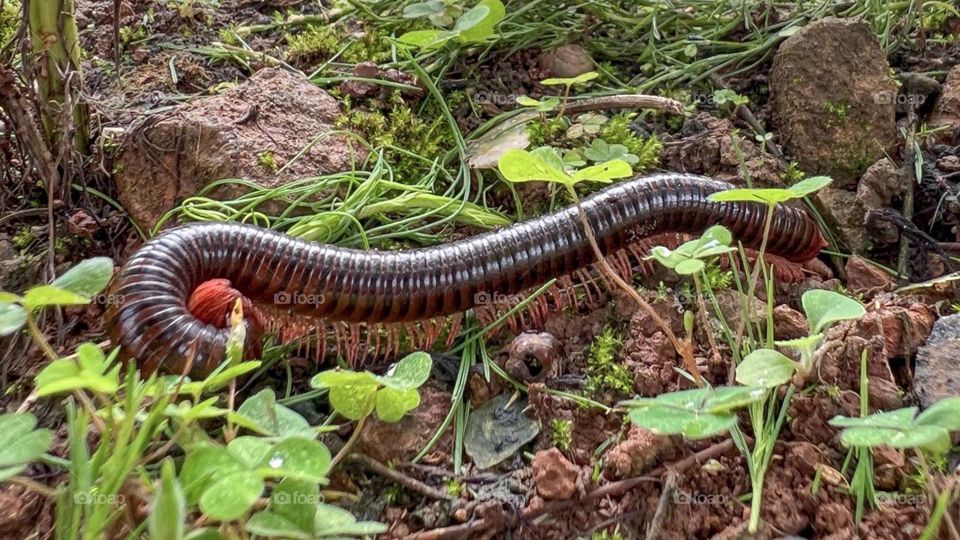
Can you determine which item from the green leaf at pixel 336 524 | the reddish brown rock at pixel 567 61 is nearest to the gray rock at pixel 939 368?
the green leaf at pixel 336 524

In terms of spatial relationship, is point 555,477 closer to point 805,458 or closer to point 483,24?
point 805,458

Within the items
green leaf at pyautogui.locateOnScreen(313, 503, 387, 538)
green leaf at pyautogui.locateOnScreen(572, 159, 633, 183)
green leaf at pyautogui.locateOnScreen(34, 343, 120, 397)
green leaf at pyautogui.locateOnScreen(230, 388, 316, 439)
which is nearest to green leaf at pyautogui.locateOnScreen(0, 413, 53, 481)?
green leaf at pyautogui.locateOnScreen(34, 343, 120, 397)

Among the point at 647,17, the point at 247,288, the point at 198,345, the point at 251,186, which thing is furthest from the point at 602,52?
the point at 198,345

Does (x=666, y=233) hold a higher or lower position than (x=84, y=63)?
lower

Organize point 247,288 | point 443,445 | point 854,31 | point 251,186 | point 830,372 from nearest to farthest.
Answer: point 830,372, point 443,445, point 247,288, point 251,186, point 854,31

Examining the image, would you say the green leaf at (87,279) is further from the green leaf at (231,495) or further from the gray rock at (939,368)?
the gray rock at (939,368)

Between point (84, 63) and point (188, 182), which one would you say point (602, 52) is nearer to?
point (188, 182)
